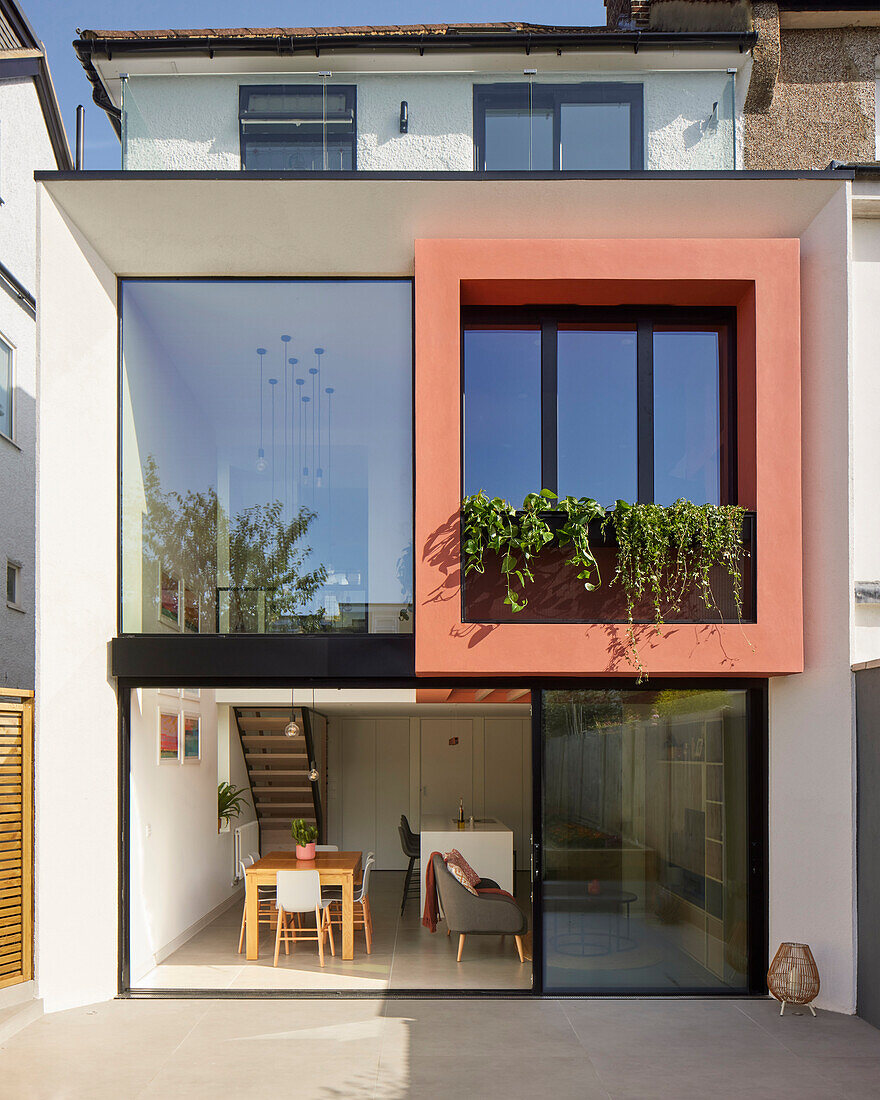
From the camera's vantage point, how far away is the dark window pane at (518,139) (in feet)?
23.8

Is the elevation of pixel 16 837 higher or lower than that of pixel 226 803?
higher

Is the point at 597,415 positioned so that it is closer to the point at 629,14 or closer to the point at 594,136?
the point at 594,136

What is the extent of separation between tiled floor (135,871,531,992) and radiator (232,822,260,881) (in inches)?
71.1

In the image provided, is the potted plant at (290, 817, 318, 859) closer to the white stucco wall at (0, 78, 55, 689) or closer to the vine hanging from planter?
the white stucco wall at (0, 78, 55, 689)

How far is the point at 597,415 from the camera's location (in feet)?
25.7

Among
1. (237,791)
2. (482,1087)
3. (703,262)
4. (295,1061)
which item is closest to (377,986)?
(295,1061)

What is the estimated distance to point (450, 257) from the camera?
24.3 feet

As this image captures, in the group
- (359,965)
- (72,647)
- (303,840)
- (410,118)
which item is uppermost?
(410,118)

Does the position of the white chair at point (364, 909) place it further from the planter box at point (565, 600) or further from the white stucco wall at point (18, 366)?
the white stucco wall at point (18, 366)

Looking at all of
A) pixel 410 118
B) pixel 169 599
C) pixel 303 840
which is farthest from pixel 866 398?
pixel 303 840

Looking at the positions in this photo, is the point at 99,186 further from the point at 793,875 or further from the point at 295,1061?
the point at 793,875

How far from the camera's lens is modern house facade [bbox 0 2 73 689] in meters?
11.2

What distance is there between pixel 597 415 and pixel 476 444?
98 centimetres

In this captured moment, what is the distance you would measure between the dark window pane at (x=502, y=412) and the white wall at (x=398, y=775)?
8.89 m
